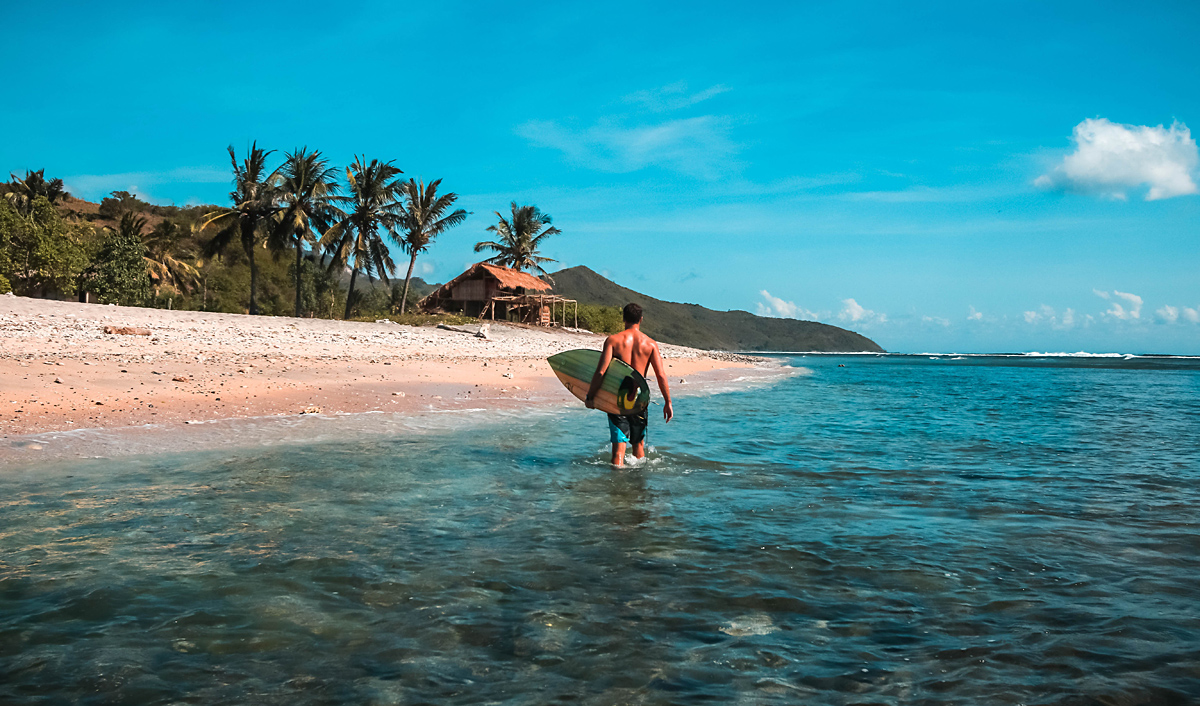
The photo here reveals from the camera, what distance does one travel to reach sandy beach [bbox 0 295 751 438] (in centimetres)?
1034

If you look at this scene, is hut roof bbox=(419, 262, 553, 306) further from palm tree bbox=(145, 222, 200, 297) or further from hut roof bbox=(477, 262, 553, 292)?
palm tree bbox=(145, 222, 200, 297)

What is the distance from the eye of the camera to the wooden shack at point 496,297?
1921 inches

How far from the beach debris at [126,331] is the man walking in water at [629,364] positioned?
47.7 feet

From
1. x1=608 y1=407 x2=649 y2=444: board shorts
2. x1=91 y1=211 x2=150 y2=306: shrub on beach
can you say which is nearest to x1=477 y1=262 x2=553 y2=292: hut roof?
x1=91 y1=211 x2=150 y2=306: shrub on beach

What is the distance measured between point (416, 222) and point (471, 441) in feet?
127

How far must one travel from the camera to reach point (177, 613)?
376cm

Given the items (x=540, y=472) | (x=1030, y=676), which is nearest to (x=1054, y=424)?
(x=540, y=472)

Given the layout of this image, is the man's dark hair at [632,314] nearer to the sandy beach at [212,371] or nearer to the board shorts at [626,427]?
the board shorts at [626,427]

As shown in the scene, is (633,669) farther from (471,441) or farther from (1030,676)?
(471,441)

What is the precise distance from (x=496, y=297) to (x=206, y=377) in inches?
1402

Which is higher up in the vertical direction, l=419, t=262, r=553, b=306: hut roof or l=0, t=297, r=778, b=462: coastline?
l=419, t=262, r=553, b=306: hut roof

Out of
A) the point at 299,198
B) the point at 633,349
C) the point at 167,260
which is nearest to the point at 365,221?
the point at 299,198

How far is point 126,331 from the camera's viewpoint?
680 inches

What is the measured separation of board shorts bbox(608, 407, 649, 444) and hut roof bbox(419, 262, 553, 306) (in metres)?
40.4
